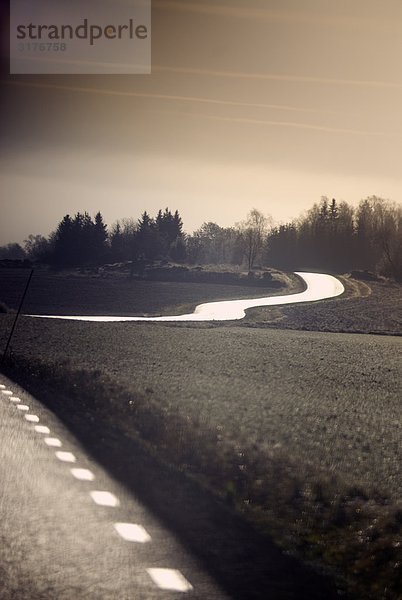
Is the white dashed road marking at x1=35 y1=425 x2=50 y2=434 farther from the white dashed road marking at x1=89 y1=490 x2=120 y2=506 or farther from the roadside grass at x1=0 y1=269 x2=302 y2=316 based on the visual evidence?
the roadside grass at x1=0 y1=269 x2=302 y2=316

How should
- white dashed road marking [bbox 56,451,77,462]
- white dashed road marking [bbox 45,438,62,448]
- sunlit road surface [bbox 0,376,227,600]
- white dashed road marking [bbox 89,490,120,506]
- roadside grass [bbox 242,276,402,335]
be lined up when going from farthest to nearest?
roadside grass [bbox 242,276,402,335] → white dashed road marking [bbox 45,438,62,448] → white dashed road marking [bbox 56,451,77,462] → white dashed road marking [bbox 89,490,120,506] → sunlit road surface [bbox 0,376,227,600]

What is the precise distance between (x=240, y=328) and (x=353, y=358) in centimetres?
1740

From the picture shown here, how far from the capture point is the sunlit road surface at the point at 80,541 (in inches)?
218

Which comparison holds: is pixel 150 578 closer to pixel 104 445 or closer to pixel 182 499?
pixel 182 499

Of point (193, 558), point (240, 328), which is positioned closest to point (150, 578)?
point (193, 558)

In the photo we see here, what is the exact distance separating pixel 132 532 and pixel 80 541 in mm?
459

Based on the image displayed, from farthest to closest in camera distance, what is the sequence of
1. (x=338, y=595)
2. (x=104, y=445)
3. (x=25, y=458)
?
(x=104, y=445), (x=25, y=458), (x=338, y=595)

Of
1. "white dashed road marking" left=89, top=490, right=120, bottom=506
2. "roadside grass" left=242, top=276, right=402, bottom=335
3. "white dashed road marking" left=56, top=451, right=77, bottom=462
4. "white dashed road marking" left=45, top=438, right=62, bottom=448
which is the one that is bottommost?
"roadside grass" left=242, top=276, right=402, bottom=335

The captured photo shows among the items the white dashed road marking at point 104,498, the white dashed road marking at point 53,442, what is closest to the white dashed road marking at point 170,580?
the white dashed road marking at point 104,498

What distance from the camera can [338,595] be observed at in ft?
18.6

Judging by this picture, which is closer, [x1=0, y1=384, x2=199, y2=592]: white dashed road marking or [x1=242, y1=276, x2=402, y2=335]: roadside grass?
[x1=0, y1=384, x2=199, y2=592]: white dashed road marking

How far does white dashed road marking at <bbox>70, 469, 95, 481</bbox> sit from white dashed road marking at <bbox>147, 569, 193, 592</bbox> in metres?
3.20

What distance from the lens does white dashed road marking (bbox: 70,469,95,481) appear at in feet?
29.8

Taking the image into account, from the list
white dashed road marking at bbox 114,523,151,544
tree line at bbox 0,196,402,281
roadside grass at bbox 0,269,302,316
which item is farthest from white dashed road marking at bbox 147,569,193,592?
tree line at bbox 0,196,402,281
